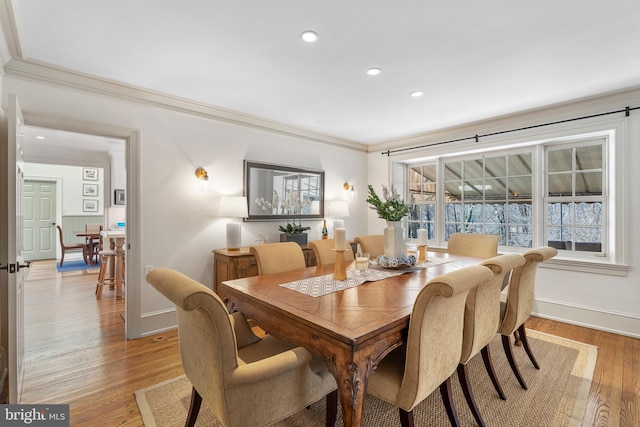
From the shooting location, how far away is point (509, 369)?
96.9 inches

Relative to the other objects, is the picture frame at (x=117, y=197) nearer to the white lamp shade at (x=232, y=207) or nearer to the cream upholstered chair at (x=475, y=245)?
the white lamp shade at (x=232, y=207)

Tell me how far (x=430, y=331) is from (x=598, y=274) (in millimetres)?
3076

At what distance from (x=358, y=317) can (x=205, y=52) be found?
2.14 metres

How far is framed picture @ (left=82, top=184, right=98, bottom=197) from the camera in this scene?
8.07 m

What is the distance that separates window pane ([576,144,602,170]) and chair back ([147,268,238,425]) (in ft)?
13.8

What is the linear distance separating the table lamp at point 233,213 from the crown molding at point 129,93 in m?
0.95

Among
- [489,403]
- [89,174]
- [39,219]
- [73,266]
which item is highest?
[89,174]

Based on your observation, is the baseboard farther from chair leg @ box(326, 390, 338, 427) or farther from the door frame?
the door frame

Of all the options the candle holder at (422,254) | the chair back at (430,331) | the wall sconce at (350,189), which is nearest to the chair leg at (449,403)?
the chair back at (430,331)

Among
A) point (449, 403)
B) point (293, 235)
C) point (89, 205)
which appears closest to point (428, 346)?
point (449, 403)

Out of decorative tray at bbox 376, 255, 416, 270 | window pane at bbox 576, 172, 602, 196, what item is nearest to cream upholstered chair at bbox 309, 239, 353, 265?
decorative tray at bbox 376, 255, 416, 270

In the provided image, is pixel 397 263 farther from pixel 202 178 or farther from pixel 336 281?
pixel 202 178

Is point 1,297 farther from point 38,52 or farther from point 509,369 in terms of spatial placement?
point 509,369

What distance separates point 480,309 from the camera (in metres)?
1.80
